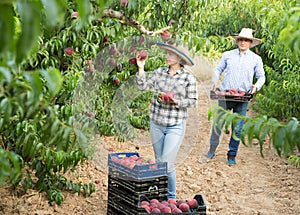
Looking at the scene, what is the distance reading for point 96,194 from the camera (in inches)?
198

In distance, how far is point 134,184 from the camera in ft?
12.7

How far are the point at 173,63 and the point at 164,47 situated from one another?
17 cm

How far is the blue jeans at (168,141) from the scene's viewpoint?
4.22 metres

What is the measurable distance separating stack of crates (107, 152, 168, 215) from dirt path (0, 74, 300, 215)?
0.63ft

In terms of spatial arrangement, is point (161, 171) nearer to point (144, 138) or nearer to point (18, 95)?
point (144, 138)

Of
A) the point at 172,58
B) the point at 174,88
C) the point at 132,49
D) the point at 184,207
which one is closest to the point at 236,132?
the point at 174,88

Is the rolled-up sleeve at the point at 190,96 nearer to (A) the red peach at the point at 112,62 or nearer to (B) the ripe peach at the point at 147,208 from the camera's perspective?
(A) the red peach at the point at 112,62

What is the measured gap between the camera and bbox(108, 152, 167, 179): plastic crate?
385 cm

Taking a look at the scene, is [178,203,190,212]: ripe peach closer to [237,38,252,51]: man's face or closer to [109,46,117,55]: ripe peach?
[109,46,117,55]: ripe peach

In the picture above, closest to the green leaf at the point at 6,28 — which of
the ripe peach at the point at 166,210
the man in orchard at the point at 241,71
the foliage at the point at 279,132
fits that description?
the foliage at the point at 279,132

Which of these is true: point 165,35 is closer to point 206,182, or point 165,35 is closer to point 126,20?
point 126,20

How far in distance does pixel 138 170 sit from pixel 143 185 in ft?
0.41

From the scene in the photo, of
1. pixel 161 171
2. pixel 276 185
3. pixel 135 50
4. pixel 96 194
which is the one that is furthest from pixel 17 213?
pixel 276 185

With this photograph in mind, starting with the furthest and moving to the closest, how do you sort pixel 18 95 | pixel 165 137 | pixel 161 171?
1. pixel 165 137
2. pixel 161 171
3. pixel 18 95
